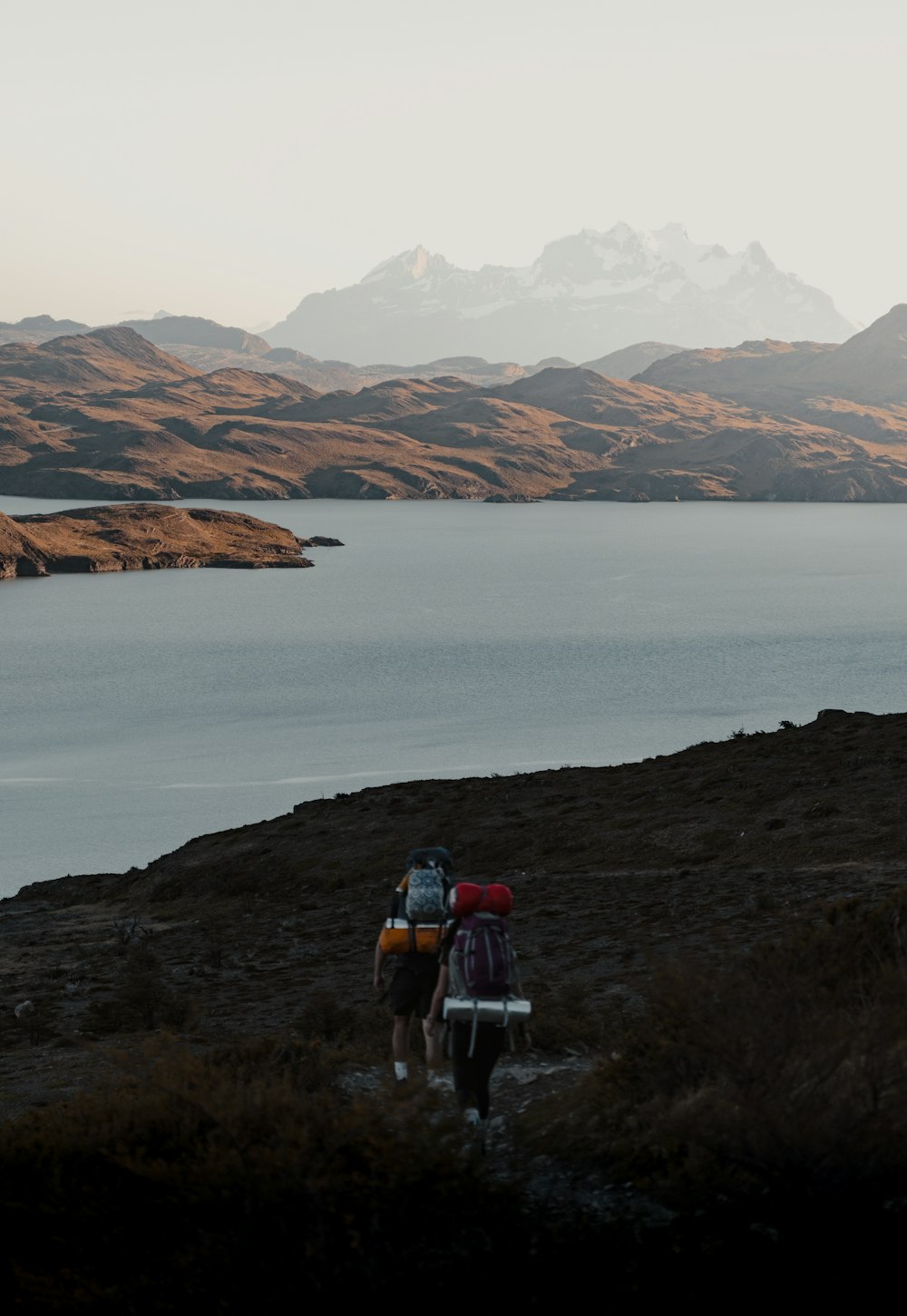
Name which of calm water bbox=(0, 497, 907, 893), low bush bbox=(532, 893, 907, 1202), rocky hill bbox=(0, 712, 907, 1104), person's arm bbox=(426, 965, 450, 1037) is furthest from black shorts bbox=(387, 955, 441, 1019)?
calm water bbox=(0, 497, 907, 893)

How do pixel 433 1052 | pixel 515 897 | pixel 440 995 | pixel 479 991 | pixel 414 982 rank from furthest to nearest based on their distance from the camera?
pixel 515 897, pixel 414 982, pixel 433 1052, pixel 440 995, pixel 479 991

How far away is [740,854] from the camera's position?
91.6ft

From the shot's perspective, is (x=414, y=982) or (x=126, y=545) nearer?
(x=414, y=982)

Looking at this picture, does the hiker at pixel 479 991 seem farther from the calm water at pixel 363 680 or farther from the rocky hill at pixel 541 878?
the calm water at pixel 363 680

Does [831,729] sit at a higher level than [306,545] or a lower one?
lower

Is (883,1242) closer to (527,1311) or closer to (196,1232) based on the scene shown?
(527,1311)

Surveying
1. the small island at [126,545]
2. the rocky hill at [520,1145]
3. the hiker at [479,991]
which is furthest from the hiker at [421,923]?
the small island at [126,545]

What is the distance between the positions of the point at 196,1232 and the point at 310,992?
36.8 ft

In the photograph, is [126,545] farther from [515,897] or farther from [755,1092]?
[755,1092]

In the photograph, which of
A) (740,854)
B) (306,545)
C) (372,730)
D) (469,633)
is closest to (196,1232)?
(740,854)

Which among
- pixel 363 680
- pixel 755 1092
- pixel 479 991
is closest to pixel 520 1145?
pixel 479 991

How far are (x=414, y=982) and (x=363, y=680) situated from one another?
71958 mm

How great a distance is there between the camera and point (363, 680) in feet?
278

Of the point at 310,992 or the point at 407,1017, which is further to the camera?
the point at 310,992
